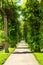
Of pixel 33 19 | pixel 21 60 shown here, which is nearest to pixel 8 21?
pixel 33 19

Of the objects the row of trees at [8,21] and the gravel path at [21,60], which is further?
the row of trees at [8,21]

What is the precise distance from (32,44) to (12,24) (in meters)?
6.79

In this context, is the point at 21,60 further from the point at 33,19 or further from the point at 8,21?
the point at 8,21

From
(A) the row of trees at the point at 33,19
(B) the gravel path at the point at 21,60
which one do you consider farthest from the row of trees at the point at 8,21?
(B) the gravel path at the point at 21,60

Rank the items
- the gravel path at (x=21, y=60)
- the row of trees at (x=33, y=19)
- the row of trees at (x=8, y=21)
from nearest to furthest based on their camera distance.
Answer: the gravel path at (x=21, y=60) → the row of trees at (x=8, y=21) → the row of trees at (x=33, y=19)

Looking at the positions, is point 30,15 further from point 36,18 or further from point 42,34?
point 42,34

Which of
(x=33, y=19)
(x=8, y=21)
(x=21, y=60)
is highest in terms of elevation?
(x=33, y=19)

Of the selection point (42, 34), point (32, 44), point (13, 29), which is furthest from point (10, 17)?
point (42, 34)

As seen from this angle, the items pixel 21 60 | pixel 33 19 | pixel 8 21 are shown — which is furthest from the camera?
pixel 8 21

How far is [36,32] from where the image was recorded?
41.2 m

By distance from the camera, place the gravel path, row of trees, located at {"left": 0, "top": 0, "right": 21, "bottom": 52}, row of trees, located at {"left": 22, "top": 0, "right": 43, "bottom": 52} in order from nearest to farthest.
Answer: the gravel path
row of trees, located at {"left": 0, "top": 0, "right": 21, "bottom": 52}
row of trees, located at {"left": 22, "top": 0, "right": 43, "bottom": 52}

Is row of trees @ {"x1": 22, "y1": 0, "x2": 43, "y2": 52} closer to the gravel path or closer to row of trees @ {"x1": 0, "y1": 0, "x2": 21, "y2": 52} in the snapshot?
row of trees @ {"x1": 0, "y1": 0, "x2": 21, "y2": 52}

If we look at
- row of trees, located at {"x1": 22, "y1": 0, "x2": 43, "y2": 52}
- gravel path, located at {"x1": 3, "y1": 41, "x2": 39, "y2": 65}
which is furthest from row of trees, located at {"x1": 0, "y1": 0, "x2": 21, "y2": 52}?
gravel path, located at {"x1": 3, "y1": 41, "x2": 39, "y2": 65}

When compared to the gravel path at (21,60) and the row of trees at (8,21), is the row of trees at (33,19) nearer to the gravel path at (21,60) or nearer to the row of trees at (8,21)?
the row of trees at (8,21)
